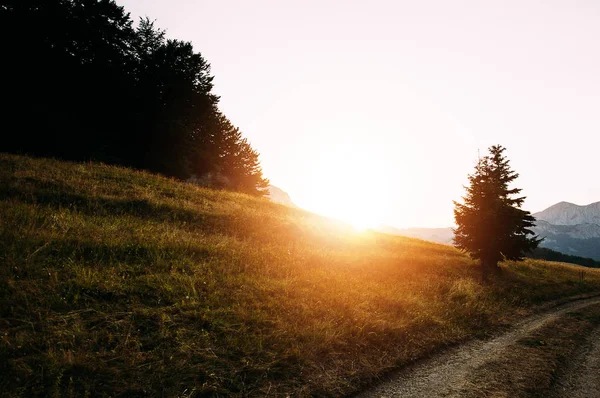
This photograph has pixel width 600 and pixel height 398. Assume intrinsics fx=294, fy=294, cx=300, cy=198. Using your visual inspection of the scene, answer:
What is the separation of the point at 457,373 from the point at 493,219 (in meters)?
16.0

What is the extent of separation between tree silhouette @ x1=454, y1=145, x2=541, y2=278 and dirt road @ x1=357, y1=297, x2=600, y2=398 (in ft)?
36.8

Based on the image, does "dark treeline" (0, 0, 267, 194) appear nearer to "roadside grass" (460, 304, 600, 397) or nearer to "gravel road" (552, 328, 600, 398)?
"roadside grass" (460, 304, 600, 397)

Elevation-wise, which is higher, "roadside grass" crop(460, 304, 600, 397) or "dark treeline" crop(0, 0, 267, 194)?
"dark treeline" crop(0, 0, 267, 194)

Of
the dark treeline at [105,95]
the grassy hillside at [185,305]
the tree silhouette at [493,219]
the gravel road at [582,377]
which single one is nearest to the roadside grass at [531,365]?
the gravel road at [582,377]

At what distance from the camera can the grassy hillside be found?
467cm

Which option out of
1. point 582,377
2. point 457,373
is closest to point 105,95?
point 457,373

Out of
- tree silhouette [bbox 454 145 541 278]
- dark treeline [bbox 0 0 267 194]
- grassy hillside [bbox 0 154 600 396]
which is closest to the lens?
grassy hillside [bbox 0 154 600 396]

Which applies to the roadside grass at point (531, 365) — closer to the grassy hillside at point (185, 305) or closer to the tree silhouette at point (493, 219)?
the grassy hillside at point (185, 305)

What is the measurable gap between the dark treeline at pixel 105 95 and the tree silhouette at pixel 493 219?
26.3m

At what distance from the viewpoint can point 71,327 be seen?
5051mm

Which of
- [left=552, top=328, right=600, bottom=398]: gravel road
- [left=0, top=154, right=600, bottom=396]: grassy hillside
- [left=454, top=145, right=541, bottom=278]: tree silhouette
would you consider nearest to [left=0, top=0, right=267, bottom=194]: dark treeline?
[left=0, top=154, right=600, bottom=396]: grassy hillside

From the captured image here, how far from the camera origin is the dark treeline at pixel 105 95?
75.4 feet

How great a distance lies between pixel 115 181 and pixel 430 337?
16.3m

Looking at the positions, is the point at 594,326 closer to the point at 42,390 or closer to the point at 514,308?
the point at 514,308
